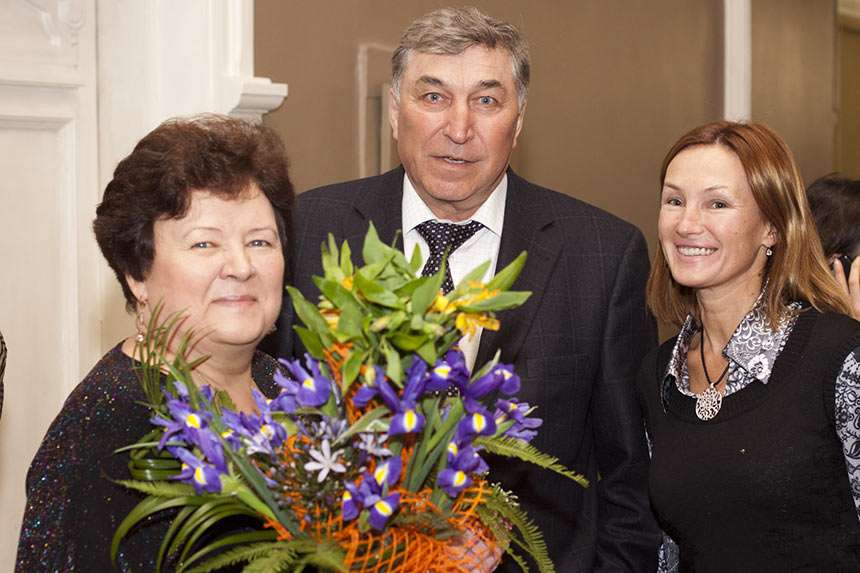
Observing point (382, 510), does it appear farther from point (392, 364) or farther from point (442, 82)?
point (442, 82)

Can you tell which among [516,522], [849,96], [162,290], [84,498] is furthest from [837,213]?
[849,96]

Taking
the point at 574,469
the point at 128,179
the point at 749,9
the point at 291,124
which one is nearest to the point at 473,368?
the point at 574,469

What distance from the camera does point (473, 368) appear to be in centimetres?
212

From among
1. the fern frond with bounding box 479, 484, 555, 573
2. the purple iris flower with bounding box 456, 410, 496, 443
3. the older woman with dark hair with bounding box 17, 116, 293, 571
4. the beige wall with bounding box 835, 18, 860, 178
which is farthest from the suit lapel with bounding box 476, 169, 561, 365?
the beige wall with bounding box 835, 18, 860, 178

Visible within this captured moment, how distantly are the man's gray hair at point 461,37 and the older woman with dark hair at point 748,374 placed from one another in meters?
0.43

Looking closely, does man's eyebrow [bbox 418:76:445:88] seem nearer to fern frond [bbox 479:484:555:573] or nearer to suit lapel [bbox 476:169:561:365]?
suit lapel [bbox 476:169:561:365]

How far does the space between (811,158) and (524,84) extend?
353 centimetres

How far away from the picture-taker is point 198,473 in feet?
3.91

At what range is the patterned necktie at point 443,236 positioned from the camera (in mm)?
2242

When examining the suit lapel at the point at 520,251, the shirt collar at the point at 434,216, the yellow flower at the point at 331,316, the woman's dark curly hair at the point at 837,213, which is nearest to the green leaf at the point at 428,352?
the yellow flower at the point at 331,316

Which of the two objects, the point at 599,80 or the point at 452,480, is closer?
the point at 452,480

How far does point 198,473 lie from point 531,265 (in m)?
1.21

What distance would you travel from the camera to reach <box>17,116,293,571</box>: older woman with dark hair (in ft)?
4.61

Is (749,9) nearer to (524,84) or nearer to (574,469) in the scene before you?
(524,84)
